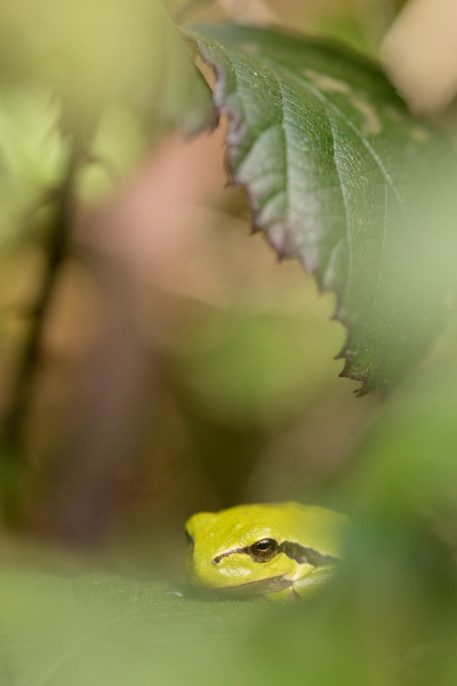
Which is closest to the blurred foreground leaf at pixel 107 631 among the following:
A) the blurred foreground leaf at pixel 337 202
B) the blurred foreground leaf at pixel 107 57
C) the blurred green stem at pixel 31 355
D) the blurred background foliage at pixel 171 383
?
the blurred background foliage at pixel 171 383

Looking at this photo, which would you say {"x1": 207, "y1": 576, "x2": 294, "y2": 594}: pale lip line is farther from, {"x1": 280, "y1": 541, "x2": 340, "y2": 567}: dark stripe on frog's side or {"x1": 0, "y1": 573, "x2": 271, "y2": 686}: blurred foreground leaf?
{"x1": 0, "y1": 573, "x2": 271, "y2": 686}: blurred foreground leaf

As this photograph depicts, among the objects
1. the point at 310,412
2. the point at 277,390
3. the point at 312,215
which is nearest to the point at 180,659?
the point at 312,215

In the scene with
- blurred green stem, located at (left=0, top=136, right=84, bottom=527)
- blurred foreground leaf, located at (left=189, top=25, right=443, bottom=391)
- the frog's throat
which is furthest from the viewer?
blurred green stem, located at (left=0, top=136, right=84, bottom=527)

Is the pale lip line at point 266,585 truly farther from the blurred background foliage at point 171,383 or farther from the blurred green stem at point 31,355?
the blurred green stem at point 31,355

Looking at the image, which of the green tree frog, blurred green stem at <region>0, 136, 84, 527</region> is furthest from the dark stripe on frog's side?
blurred green stem at <region>0, 136, 84, 527</region>

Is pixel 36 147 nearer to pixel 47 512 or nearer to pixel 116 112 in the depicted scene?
pixel 116 112

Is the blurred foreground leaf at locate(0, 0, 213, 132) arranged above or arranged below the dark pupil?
above

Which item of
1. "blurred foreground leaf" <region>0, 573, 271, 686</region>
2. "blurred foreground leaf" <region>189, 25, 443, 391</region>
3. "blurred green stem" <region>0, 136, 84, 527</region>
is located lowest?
"blurred green stem" <region>0, 136, 84, 527</region>
